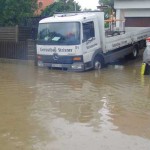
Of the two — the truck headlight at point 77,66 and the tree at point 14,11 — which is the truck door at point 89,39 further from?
the tree at point 14,11

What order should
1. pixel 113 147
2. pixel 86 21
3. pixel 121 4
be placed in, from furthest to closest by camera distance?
pixel 121 4 < pixel 86 21 < pixel 113 147

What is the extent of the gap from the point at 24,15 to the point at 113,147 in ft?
56.0

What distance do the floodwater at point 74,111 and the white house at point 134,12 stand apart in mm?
6647

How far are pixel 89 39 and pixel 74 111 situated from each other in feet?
23.8

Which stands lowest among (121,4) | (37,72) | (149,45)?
(37,72)

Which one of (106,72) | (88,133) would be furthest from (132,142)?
(106,72)

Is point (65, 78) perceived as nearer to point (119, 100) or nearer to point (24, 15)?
point (119, 100)

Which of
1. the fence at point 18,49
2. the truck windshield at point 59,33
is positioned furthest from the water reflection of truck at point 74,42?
the fence at point 18,49

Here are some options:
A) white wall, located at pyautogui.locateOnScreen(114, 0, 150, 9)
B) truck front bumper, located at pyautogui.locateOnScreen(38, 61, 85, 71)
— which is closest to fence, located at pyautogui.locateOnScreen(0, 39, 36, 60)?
truck front bumper, located at pyautogui.locateOnScreen(38, 61, 85, 71)

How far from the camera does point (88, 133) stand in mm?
7348

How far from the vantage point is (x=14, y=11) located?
22.1 metres

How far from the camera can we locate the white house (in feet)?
69.1

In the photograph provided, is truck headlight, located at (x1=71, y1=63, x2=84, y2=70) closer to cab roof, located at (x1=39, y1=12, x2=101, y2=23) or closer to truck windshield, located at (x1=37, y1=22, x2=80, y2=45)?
truck windshield, located at (x1=37, y1=22, x2=80, y2=45)

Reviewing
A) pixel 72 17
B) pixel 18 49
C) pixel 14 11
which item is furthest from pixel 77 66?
pixel 14 11
